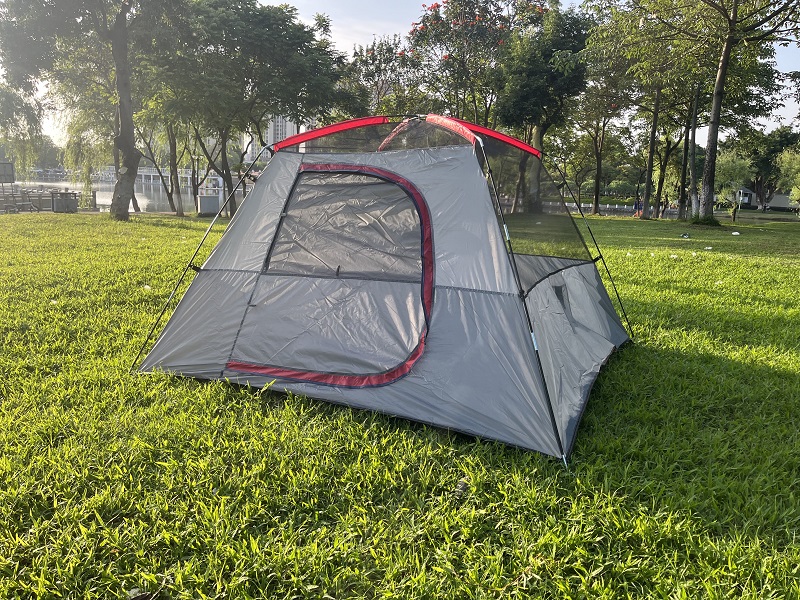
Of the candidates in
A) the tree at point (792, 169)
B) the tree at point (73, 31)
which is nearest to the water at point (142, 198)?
the tree at point (73, 31)

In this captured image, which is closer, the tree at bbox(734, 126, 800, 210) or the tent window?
the tent window

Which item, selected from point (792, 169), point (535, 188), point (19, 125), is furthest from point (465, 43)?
point (792, 169)

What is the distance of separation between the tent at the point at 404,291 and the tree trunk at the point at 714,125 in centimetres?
1182

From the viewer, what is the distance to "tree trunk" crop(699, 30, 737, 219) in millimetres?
12023

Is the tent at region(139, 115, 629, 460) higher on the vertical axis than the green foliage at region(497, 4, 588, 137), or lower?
lower

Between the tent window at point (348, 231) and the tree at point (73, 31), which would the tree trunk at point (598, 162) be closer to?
the tree at point (73, 31)

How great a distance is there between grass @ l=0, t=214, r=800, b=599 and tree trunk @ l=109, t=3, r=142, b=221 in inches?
443

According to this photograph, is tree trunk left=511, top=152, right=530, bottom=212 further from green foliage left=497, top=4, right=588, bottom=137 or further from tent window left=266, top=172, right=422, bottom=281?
green foliage left=497, top=4, right=588, bottom=137

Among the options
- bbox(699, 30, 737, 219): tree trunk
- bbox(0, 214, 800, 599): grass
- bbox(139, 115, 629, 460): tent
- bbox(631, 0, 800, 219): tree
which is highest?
bbox(631, 0, 800, 219): tree

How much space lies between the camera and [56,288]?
17.4 feet

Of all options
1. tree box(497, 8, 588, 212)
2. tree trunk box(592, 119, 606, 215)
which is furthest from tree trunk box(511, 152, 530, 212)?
tree trunk box(592, 119, 606, 215)

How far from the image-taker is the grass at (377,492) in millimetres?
1680

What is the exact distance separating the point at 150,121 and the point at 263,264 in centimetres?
1876

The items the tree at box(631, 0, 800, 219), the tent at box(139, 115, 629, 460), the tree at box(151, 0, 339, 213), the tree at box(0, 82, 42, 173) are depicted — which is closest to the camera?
the tent at box(139, 115, 629, 460)
